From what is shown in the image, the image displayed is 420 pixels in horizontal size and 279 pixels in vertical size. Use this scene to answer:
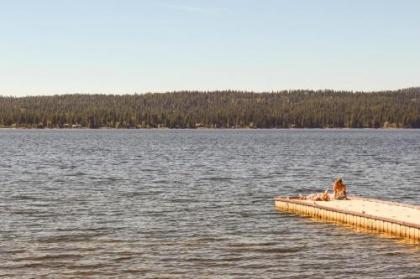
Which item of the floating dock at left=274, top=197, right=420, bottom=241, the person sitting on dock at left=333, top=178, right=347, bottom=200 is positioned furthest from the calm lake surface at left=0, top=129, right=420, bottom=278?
the person sitting on dock at left=333, top=178, right=347, bottom=200

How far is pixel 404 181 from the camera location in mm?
66312

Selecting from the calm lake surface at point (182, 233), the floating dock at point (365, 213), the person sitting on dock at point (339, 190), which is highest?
the person sitting on dock at point (339, 190)

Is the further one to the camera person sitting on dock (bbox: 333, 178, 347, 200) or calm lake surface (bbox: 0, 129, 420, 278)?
person sitting on dock (bbox: 333, 178, 347, 200)

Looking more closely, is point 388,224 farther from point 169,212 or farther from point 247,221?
point 169,212

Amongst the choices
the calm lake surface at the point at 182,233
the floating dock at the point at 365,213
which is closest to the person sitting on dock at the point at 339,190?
the floating dock at the point at 365,213

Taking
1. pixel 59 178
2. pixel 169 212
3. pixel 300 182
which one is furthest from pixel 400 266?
pixel 59 178

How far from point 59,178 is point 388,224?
4033 cm

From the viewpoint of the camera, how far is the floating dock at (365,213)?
34.9 m

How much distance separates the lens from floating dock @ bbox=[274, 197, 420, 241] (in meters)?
34.9

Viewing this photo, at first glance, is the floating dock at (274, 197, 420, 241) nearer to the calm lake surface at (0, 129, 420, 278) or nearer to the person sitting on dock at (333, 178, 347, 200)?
the person sitting on dock at (333, 178, 347, 200)

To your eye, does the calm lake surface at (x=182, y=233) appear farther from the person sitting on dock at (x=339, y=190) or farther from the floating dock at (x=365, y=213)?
the person sitting on dock at (x=339, y=190)

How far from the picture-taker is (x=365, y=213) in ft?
126

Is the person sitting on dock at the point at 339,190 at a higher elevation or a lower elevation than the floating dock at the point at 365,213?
higher

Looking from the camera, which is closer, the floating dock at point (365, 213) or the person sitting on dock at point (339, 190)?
the floating dock at point (365, 213)
